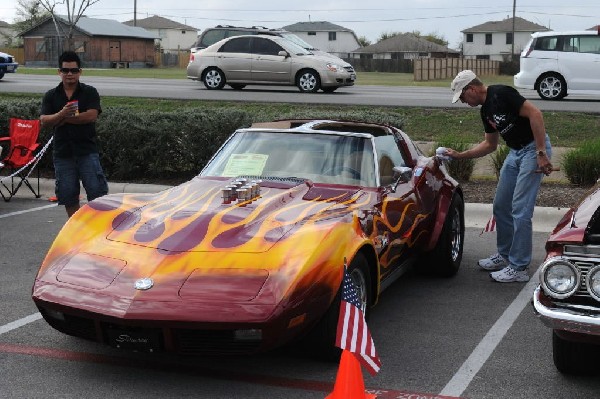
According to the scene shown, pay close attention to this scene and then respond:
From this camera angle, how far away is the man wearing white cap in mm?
7273

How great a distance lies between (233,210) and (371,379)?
4.68ft

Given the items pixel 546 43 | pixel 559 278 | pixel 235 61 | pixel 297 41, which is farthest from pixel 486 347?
pixel 297 41

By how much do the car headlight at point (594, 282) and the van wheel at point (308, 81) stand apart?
18449 mm

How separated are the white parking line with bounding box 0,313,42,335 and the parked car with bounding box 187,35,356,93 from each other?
17.0 m

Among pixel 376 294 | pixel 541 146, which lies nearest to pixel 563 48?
pixel 541 146

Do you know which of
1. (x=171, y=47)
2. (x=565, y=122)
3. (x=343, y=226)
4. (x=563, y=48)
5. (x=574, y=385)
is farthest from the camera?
(x=171, y=47)

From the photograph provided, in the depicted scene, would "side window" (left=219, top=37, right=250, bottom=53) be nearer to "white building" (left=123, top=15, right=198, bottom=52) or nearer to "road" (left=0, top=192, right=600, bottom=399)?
"road" (left=0, top=192, right=600, bottom=399)

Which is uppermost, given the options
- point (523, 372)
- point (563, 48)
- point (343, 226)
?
point (563, 48)

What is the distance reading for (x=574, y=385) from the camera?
203 inches

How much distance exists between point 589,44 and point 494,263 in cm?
1472

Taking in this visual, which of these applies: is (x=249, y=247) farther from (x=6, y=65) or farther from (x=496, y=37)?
(x=496, y=37)

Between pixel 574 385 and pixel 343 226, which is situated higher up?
pixel 343 226

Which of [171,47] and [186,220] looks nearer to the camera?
[186,220]

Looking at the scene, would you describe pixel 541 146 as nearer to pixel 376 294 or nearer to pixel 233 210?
pixel 376 294
